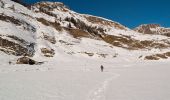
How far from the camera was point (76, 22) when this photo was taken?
14875 centimetres

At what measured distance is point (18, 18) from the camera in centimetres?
9869

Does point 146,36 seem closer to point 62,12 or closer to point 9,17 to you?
point 62,12

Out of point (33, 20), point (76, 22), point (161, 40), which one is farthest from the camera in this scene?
point (161, 40)

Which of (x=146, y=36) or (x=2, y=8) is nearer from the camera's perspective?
(x=2, y=8)

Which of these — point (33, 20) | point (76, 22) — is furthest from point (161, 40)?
point (33, 20)

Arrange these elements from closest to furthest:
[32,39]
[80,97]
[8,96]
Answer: [8,96] → [80,97] → [32,39]

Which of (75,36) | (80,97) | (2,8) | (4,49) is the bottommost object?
(80,97)

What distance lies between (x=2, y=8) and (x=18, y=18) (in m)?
8.95

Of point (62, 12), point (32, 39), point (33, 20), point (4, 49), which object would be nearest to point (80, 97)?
point (4, 49)

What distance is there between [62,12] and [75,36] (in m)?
43.3

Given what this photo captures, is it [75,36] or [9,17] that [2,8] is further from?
[75,36]

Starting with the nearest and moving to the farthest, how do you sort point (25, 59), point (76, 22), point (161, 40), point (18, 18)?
point (25, 59) → point (18, 18) → point (76, 22) → point (161, 40)

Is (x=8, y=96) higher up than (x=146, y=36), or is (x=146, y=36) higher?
(x=146, y=36)

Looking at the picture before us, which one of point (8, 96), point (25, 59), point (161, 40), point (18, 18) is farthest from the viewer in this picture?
point (161, 40)
